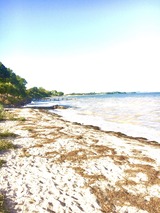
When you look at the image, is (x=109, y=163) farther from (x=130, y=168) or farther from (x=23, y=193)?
(x=23, y=193)

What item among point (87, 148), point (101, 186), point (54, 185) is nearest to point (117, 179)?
point (101, 186)

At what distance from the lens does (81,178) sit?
31.0 feet

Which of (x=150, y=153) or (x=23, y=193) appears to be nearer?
(x=23, y=193)

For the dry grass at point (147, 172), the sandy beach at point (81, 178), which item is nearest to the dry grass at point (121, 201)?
the sandy beach at point (81, 178)

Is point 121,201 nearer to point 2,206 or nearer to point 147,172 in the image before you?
point 147,172

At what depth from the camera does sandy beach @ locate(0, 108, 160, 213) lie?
23.9 feet

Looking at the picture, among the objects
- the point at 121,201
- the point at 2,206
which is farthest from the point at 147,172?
the point at 2,206

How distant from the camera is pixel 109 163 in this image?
11.3m

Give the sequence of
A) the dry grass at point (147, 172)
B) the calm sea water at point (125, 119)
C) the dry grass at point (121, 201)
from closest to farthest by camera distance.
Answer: the dry grass at point (121, 201)
the dry grass at point (147, 172)
the calm sea water at point (125, 119)

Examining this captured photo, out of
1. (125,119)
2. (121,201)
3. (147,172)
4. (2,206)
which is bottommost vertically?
(125,119)

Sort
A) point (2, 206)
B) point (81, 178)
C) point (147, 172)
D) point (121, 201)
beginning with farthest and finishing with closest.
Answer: point (147, 172) < point (81, 178) < point (121, 201) < point (2, 206)

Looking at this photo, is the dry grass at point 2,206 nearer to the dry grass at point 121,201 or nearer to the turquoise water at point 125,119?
the dry grass at point 121,201

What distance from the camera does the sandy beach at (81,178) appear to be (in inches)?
287

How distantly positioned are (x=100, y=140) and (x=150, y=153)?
4406mm
